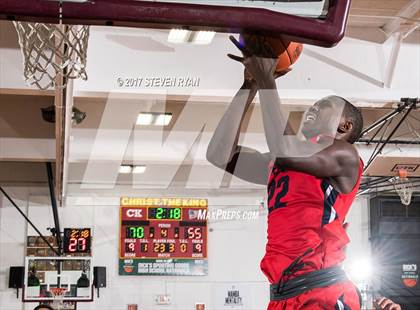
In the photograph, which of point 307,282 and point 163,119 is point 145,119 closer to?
point 163,119

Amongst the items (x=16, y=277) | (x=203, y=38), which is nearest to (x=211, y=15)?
(x=203, y=38)

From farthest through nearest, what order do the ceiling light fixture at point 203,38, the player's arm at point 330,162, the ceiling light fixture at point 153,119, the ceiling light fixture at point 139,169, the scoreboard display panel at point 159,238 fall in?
the scoreboard display panel at point 159,238 < the ceiling light fixture at point 139,169 < the ceiling light fixture at point 153,119 < the ceiling light fixture at point 203,38 < the player's arm at point 330,162

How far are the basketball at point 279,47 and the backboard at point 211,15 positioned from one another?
0.10 meters

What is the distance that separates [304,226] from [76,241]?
34.9ft

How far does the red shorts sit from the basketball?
0.77 m

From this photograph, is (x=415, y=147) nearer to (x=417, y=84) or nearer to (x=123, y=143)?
(x=417, y=84)

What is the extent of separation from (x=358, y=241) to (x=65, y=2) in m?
12.8

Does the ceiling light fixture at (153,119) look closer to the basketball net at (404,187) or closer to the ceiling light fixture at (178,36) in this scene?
the ceiling light fixture at (178,36)

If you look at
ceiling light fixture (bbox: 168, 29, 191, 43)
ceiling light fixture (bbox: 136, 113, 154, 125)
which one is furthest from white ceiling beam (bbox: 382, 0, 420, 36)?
ceiling light fixture (bbox: 136, 113, 154, 125)

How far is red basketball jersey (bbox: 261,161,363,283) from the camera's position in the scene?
2.54 m

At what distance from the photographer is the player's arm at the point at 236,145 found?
96.0 inches

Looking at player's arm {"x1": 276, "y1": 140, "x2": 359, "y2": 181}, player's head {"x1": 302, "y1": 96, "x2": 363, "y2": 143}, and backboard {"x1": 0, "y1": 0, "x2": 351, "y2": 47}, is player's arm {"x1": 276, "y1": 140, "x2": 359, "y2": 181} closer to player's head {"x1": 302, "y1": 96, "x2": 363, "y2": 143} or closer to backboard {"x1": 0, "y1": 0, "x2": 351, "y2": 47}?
player's head {"x1": 302, "y1": 96, "x2": 363, "y2": 143}

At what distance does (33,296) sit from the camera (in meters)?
12.2

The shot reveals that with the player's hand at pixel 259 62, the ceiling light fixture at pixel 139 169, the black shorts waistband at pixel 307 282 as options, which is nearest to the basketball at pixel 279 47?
the player's hand at pixel 259 62
